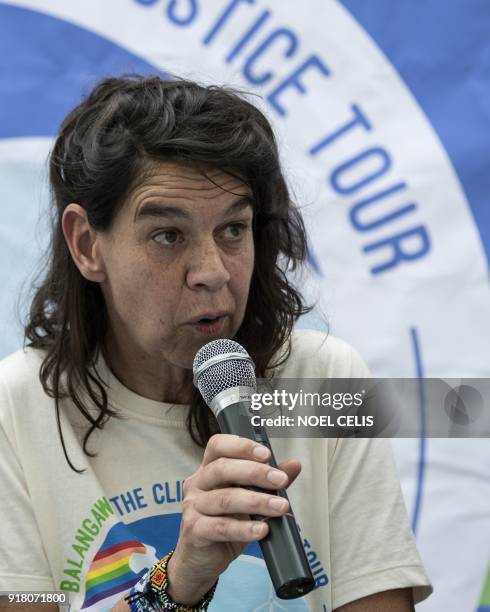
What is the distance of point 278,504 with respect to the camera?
1.02m

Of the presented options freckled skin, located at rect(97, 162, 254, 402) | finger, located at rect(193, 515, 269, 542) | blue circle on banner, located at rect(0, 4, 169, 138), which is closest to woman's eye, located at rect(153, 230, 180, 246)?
freckled skin, located at rect(97, 162, 254, 402)

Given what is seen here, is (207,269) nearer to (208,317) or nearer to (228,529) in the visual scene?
(208,317)

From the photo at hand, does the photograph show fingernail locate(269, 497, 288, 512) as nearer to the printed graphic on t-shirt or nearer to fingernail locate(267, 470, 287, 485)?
fingernail locate(267, 470, 287, 485)

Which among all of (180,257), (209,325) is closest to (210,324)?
(209,325)

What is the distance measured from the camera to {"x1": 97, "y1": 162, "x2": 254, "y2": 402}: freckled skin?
4.79ft

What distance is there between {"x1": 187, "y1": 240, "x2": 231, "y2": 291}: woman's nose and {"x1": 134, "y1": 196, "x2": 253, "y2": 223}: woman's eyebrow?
60mm

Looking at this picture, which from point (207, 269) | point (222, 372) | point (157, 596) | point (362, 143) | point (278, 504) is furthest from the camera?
point (362, 143)

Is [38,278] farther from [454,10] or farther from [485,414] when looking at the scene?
[454,10]

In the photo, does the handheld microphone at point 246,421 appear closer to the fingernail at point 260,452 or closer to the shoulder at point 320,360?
the fingernail at point 260,452

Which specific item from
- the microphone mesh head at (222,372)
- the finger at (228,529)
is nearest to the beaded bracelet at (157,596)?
the finger at (228,529)

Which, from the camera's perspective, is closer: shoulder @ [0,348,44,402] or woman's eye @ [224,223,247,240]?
woman's eye @ [224,223,247,240]

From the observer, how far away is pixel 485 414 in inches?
63.4

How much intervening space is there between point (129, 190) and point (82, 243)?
17 cm

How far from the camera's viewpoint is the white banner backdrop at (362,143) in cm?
217
